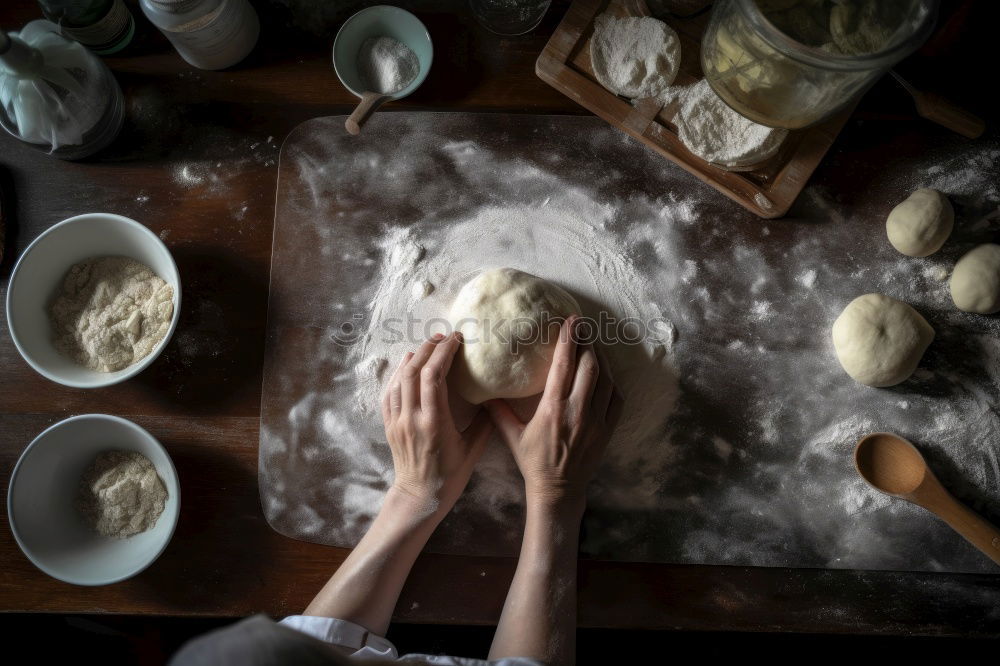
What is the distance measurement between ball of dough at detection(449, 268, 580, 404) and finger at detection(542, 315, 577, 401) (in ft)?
0.09

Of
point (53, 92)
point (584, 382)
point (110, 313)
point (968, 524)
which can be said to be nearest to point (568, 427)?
point (584, 382)

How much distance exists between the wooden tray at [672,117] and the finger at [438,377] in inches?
23.0

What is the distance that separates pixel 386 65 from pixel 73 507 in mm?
1098

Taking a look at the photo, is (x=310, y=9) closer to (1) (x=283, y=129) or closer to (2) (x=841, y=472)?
(1) (x=283, y=129)

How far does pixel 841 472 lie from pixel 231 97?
1.52 metres

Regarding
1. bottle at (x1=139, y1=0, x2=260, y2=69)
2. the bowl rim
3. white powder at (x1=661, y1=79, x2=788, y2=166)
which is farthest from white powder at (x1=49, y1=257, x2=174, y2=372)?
white powder at (x1=661, y1=79, x2=788, y2=166)

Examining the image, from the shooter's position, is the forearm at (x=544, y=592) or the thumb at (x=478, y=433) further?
the thumb at (x=478, y=433)

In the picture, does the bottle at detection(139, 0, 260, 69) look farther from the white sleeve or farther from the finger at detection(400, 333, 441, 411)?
the white sleeve

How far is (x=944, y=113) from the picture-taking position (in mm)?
1309

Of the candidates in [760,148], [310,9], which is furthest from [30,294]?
[760,148]

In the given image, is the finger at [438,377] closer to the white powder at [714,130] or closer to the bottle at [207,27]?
the white powder at [714,130]

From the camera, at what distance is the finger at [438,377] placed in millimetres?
1205

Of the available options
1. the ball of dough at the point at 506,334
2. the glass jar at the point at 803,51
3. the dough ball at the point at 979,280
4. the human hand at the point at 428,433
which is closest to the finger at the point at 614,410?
the ball of dough at the point at 506,334

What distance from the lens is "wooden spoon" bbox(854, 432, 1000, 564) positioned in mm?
1226
